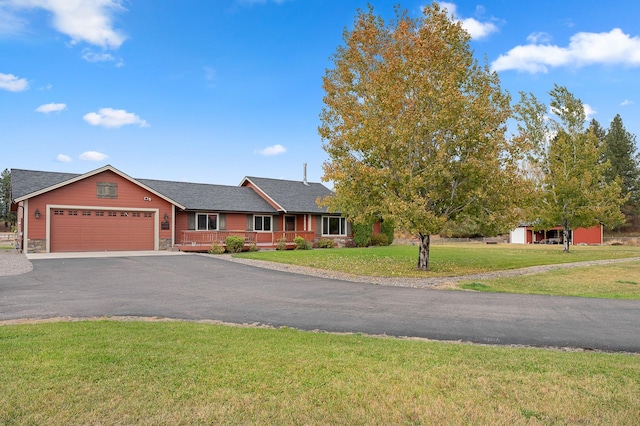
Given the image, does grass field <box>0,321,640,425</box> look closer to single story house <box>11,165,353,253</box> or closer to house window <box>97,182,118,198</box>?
single story house <box>11,165,353,253</box>

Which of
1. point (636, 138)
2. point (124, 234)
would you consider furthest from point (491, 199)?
point (636, 138)

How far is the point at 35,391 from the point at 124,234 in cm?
2347

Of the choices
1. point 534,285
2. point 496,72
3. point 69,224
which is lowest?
point 534,285

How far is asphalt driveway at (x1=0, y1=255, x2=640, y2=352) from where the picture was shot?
7.06m

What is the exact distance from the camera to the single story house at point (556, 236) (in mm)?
45500

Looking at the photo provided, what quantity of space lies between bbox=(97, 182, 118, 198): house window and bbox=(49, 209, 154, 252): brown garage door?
102 centimetres

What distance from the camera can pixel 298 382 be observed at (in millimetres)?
4199

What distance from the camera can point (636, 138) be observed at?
169 ft

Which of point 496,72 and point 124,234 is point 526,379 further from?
point 124,234

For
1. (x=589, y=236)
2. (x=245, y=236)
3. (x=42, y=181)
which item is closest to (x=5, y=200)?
(x=42, y=181)

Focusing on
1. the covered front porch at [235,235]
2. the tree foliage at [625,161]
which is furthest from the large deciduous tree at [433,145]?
the tree foliage at [625,161]

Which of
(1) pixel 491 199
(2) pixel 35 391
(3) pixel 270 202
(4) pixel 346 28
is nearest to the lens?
(2) pixel 35 391

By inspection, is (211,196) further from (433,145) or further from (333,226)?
(433,145)

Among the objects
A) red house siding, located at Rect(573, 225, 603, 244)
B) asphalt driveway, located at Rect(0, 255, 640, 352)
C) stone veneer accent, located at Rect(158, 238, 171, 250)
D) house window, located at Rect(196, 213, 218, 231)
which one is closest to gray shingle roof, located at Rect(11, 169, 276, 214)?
house window, located at Rect(196, 213, 218, 231)
